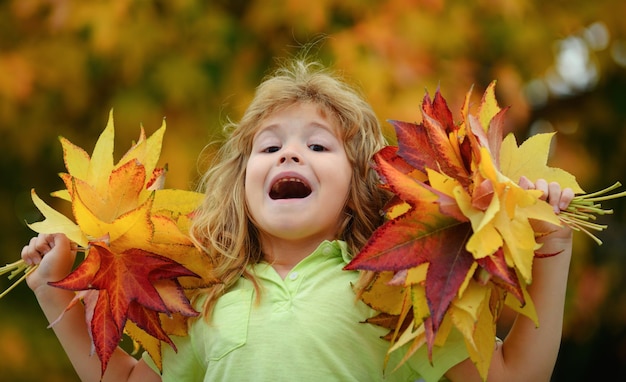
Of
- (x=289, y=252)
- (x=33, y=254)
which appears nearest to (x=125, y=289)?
(x=33, y=254)

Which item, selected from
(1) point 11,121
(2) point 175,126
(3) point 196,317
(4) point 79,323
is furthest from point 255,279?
(1) point 11,121

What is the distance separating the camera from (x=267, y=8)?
3740 millimetres

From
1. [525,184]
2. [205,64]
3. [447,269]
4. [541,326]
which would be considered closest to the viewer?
[447,269]

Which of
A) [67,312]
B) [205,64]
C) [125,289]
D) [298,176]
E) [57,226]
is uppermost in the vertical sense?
[205,64]

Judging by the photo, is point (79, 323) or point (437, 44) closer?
point (79, 323)

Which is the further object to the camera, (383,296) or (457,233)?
(383,296)

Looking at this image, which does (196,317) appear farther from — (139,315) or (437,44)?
(437,44)

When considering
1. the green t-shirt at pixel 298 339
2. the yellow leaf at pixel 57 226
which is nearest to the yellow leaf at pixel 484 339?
the green t-shirt at pixel 298 339

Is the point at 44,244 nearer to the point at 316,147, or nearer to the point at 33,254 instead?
the point at 33,254

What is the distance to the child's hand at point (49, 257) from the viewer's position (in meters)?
2.08

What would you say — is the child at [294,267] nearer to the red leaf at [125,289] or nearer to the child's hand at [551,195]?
the child's hand at [551,195]

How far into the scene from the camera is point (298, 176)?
6.96ft

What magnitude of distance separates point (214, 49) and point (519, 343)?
2.16 meters

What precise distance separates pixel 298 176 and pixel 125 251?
0.40 m
